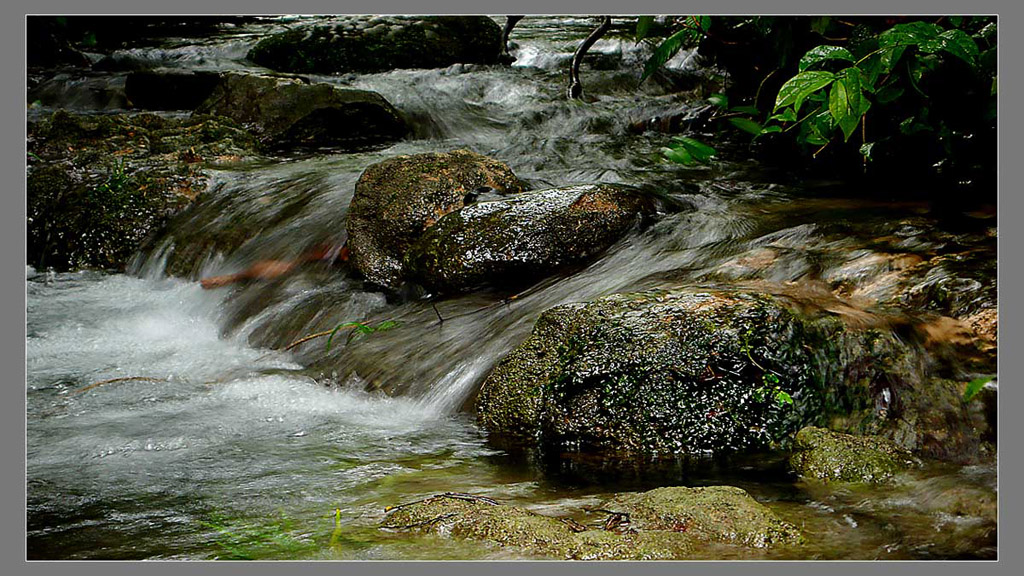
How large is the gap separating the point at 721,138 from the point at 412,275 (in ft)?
11.3

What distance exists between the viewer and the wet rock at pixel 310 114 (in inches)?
333

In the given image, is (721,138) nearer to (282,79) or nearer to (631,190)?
(631,190)

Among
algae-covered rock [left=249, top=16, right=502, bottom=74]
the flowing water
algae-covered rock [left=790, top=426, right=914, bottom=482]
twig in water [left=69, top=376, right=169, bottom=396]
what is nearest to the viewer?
the flowing water

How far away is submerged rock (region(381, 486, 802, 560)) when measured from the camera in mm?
2250

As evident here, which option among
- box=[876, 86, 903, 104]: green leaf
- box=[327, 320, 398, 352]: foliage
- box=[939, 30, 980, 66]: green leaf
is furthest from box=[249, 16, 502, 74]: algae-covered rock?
box=[939, 30, 980, 66]: green leaf

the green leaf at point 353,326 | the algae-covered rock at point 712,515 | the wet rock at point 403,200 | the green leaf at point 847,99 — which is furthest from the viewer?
the wet rock at point 403,200

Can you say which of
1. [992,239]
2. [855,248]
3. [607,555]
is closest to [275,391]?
[607,555]

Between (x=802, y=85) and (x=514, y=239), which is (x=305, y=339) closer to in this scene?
(x=514, y=239)

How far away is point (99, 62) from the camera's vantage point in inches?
462

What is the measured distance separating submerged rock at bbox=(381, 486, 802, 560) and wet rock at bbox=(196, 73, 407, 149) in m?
6.20

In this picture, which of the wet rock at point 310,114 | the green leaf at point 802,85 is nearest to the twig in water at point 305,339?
the green leaf at point 802,85

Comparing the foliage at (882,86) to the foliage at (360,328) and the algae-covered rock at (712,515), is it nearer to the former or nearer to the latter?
the algae-covered rock at (712,515)

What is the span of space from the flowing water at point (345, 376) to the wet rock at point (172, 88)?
267 centimetres

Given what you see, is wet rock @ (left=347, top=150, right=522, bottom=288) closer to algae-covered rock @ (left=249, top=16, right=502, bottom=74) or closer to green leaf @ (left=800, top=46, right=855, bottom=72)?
green leaf @ (left=800, top=46, right=855, bottom=72)
